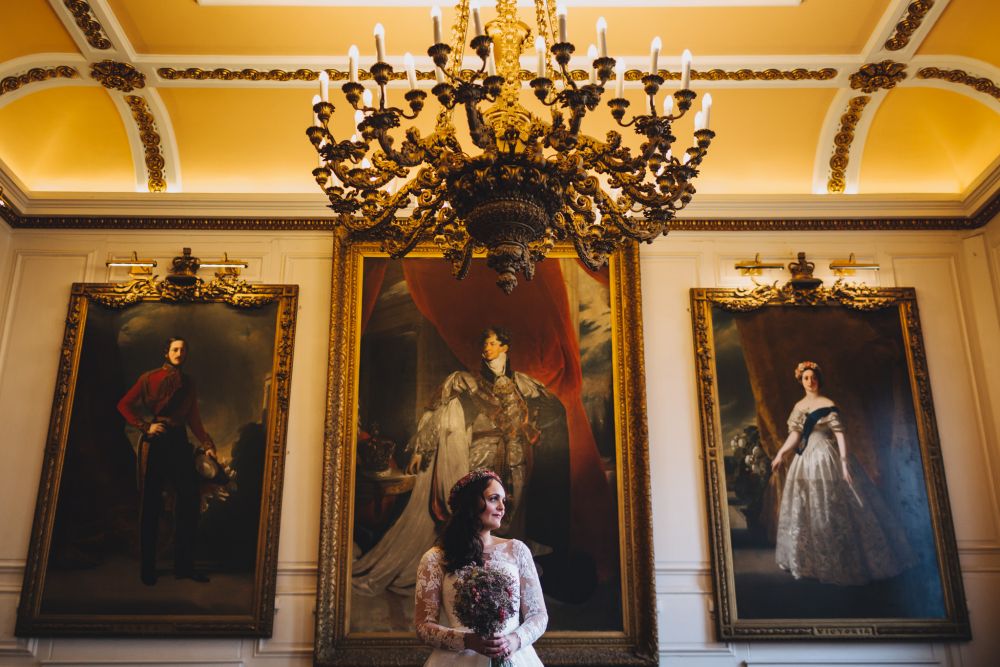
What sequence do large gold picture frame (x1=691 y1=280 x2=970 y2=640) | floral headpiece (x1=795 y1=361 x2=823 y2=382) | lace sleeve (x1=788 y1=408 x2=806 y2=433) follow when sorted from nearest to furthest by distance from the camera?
large gold picture frame (x1=691 y1=280 x2=970 y2=640)
lace sleeve (x1=788 y1=408 x2=806 y2=433)
floral headpiece (x1=795 y1=361 x2=823 y2=382)

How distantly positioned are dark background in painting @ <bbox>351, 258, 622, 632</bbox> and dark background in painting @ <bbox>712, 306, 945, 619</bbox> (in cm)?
96

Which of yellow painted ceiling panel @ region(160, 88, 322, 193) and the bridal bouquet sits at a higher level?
yellow painted ceiling panel @ region(160, 88, 322, 193)

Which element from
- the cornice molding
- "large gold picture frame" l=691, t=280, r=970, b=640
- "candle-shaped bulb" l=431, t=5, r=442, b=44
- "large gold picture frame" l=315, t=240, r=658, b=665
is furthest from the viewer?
the cornice molding

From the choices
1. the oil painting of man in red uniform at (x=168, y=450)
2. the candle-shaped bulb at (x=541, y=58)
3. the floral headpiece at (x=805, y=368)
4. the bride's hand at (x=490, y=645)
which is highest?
the candle-shaped bulb at (x=541, y=58)

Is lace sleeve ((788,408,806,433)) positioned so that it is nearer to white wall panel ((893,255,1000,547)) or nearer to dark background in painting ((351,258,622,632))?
white wall panel ((893,255,1000,547))

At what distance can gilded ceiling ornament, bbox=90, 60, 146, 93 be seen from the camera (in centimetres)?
577

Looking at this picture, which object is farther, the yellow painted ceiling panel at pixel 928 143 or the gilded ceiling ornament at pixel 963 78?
the yellow painted ceiling panel at pixel 928 143

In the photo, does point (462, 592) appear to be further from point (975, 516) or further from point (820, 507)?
point (975, 516)

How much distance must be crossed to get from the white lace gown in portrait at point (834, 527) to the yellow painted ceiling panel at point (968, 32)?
3060 millimetres

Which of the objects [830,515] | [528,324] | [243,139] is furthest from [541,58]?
[830,515]

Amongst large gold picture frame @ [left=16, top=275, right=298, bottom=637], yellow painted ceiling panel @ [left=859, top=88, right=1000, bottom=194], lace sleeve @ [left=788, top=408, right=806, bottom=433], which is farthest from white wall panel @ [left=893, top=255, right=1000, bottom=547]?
large gold picture frame @ [left=16, top=275, right=298, bottom=637]

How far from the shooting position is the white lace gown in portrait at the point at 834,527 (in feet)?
18.7

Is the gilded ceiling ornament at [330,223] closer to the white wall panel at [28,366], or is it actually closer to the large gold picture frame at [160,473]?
the white wall panel at [28,366]

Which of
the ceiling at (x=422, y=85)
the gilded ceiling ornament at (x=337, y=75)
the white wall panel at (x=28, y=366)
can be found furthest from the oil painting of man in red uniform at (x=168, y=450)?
the gilded ceiling ornament at (x=337, y=75)
